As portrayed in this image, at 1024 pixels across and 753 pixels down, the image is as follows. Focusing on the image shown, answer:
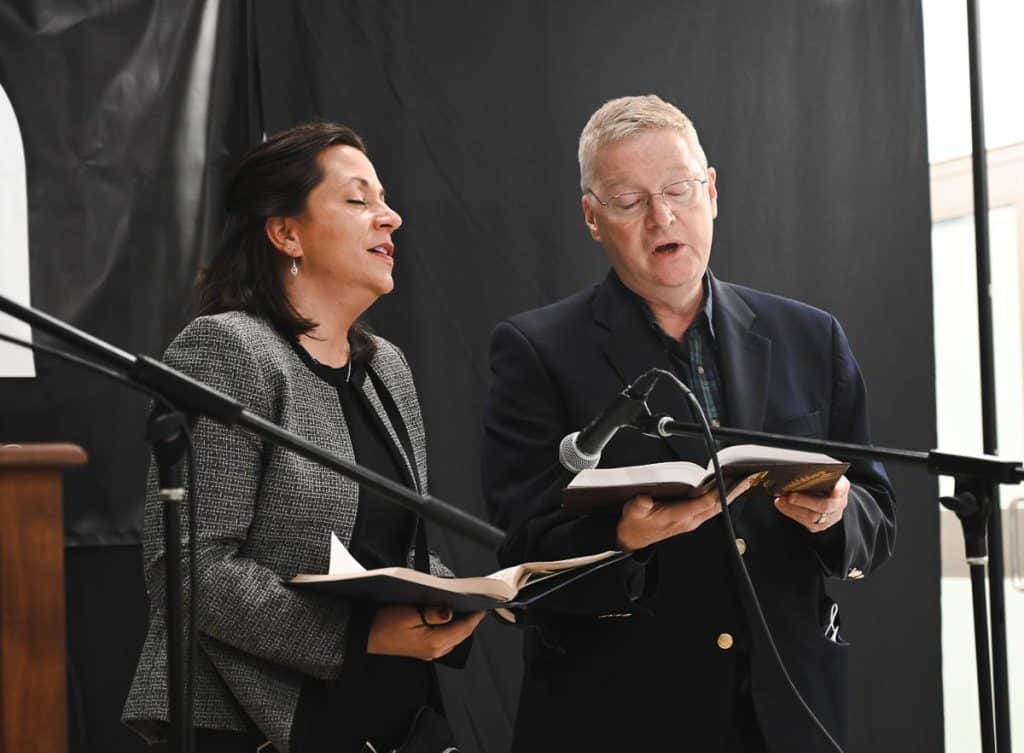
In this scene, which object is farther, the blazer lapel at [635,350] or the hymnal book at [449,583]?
the blazer lapel at [635,350]

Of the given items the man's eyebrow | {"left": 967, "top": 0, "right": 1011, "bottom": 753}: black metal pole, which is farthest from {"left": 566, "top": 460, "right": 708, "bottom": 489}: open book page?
{"left": 967, "top": 0, "right": 1011, "bottom": 753}: black metal pole

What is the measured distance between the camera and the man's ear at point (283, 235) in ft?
7.28

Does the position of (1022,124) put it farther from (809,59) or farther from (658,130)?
(658,130)

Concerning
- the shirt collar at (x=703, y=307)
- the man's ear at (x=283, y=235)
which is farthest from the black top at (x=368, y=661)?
the shirt collar at (x=703, y=307)

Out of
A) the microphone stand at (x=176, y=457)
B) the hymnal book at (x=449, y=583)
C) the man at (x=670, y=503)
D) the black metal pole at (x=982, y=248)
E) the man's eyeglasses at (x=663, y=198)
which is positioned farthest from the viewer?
the black metal pole at (x=982, y=248)

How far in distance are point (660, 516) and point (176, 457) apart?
75 cm

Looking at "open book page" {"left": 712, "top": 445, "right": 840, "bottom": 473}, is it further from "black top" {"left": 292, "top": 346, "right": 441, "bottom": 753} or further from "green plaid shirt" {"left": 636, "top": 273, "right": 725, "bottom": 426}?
"black top" {"left": 292, "top": 346, "right": 441, "bottom": 753}

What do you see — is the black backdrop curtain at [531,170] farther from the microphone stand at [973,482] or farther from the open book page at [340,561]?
the microphone stand at [973,482]

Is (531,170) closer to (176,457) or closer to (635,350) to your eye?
(635,350)

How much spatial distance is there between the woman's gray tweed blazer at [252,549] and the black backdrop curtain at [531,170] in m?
1.10

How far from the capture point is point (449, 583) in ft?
5.53

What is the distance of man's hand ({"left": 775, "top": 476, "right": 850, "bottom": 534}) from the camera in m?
1.87

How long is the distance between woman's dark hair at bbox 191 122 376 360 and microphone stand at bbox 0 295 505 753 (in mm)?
793

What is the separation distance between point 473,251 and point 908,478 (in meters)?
1.29
